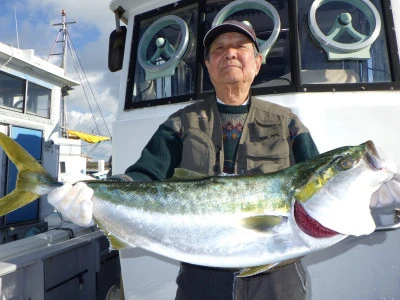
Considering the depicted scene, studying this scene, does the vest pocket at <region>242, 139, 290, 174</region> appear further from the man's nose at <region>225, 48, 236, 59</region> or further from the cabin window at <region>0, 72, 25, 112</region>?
the cabin window at <region>0, 72, 25, 112</region>

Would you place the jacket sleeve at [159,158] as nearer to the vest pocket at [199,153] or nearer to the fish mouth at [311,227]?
the vest pocket at [199,153]

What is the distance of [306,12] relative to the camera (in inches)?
160

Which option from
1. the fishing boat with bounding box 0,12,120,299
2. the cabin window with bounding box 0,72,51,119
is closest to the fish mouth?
the fishing boat with bounding box 0,12,120,299

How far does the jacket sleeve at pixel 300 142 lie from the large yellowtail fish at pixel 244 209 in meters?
0.50

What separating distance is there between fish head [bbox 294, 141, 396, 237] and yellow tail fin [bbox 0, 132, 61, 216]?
1.56m

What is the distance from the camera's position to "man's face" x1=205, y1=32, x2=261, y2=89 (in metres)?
2.60

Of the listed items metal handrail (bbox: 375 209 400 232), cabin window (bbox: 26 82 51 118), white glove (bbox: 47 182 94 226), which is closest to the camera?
white glove (bbox: 47 182 94 226)

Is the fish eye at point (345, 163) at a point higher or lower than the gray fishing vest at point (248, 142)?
lower

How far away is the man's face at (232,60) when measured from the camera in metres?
2.60

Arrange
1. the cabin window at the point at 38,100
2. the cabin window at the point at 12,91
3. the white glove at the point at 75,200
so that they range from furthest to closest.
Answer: the cabin window at the point at 38,100, the cabin window at the point at 12,91, the white glove at the point at 75,200

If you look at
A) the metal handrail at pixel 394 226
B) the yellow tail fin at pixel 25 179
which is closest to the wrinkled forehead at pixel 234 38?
the yellow tail fin at pixel 25 179

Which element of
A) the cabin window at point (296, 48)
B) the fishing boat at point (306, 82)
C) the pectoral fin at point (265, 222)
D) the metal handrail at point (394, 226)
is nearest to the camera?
the pectoral fin at point (265, 222)

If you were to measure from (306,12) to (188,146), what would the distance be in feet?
7.79

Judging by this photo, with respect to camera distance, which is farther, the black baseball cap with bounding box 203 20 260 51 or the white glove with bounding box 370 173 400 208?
the black baseball cap with bounding box 203 20 260 51
